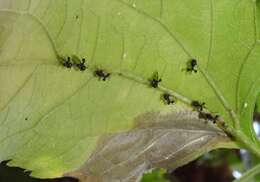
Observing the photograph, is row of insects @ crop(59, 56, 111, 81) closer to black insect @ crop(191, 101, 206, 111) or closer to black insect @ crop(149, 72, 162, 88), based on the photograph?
black insect @ crop(149, 72, 162, 88)

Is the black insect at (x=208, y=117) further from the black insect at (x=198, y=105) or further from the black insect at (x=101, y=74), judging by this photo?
the black insect at (x=101, y=74)

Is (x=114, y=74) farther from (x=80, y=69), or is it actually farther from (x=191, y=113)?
(x=191, y=113)

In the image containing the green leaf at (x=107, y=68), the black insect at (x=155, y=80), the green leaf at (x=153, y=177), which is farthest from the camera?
the green leaf at (x=153, y=177)

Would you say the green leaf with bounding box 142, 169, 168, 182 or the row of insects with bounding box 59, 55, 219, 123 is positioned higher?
the green leaf with bounding box 142, 169, 168, 182

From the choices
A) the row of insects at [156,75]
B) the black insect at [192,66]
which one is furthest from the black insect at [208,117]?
the black insect at [192,66]

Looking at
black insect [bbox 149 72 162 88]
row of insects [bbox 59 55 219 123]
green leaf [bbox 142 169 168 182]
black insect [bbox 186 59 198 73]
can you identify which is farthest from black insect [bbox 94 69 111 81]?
green leaf [bbox 142 169 168 182]

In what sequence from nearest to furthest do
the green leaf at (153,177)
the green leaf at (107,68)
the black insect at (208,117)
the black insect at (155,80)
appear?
the green leaf at (107,68) < the black insect at (155,80) < the black insect at (208,117) < the green leaf at (153,177)
